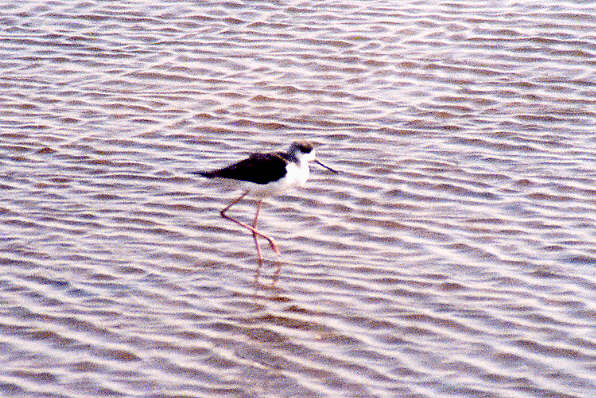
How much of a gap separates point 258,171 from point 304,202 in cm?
84

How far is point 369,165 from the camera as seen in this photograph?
9.27 m

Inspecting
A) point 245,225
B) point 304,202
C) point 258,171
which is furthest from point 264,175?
point 304,202

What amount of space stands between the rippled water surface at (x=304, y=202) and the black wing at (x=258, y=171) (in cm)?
49

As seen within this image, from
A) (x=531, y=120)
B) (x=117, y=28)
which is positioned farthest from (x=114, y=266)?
(x=117, y=28)

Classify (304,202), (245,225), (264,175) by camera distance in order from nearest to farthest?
(264,175), (245,225), (304,202)

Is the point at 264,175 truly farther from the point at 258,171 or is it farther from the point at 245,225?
the point at 245,225

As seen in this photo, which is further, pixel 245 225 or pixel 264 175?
pixel 245 225

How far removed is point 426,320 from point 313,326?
69 cm

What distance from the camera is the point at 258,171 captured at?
26.1ft

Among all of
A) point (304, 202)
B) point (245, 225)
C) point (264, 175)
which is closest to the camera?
point (264, 175)

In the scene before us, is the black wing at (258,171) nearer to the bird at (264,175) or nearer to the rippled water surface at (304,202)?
the bird at (264,175)

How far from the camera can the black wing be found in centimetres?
792

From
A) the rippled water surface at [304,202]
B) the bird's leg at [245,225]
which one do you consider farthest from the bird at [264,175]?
the rippled water surface at [304,202]

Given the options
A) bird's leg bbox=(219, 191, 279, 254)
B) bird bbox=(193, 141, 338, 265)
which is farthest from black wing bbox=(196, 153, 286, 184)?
bird's leg bbox=(219, 191, 279, 254)
